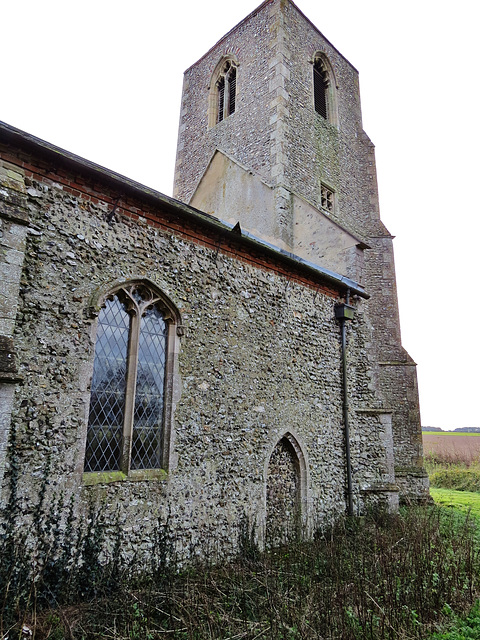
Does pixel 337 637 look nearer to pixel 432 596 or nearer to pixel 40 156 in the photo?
pixel 432 596

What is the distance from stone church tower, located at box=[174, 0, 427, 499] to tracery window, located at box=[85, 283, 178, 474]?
5.91m

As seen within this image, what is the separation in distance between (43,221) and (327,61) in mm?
16557

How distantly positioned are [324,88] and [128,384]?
645 inches

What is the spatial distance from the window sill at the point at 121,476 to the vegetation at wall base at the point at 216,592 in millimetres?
391

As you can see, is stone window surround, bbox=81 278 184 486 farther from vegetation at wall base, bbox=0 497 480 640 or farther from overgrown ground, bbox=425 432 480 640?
overgrown ground, bbox=425 432 480 640

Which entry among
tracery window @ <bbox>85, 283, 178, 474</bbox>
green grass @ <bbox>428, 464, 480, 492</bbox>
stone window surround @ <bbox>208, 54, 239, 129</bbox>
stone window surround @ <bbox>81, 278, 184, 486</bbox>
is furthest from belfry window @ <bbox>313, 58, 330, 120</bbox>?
green grass @ <bbox>428, 464, 480, 492</bbox>

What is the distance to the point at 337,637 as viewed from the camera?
3.86 meters

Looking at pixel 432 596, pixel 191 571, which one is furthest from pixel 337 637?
pixel 191 571

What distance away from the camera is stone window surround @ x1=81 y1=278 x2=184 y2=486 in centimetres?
579

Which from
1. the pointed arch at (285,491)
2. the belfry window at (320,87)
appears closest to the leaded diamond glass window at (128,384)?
the pointed arch at (285,491)

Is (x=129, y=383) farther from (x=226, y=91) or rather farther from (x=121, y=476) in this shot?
(x=226, y=91)

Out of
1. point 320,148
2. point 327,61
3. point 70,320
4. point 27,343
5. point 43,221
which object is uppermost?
point 327,61

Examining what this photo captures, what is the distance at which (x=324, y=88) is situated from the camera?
17906mm

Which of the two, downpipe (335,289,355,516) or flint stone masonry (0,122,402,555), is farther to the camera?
downpipe (335,289,355,516)
